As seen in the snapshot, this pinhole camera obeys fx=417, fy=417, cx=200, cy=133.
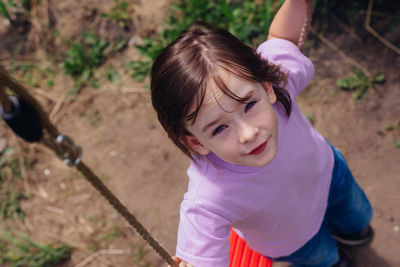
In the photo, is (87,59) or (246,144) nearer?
(246,144)

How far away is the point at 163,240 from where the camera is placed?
7.05ft

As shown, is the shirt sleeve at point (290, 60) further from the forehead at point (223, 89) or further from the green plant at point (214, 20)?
the green plant at point (214, 20)

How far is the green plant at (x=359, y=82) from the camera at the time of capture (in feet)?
7.22

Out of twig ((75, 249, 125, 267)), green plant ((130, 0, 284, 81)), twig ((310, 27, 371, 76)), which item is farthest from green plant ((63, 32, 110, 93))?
twig ((310, 27, 371, 76))

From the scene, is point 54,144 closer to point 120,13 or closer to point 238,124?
point 238,124

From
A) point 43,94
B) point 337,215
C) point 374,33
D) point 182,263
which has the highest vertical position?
point 182,263

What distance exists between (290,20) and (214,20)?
142 cm

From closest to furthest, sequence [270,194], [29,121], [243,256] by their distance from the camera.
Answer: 1. [29,121]
2. [270,194]
3. [243,256]

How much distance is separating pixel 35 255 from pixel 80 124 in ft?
2.78

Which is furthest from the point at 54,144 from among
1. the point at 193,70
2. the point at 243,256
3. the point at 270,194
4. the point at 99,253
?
the point at 99,253

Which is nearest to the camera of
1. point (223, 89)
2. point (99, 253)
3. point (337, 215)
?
point (223, 89)

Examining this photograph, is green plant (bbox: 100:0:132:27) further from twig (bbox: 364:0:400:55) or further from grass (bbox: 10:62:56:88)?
twig (bbox: 364:0:400:55)

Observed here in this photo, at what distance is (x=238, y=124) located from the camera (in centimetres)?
94

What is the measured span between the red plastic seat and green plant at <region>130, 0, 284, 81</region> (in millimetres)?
1396
